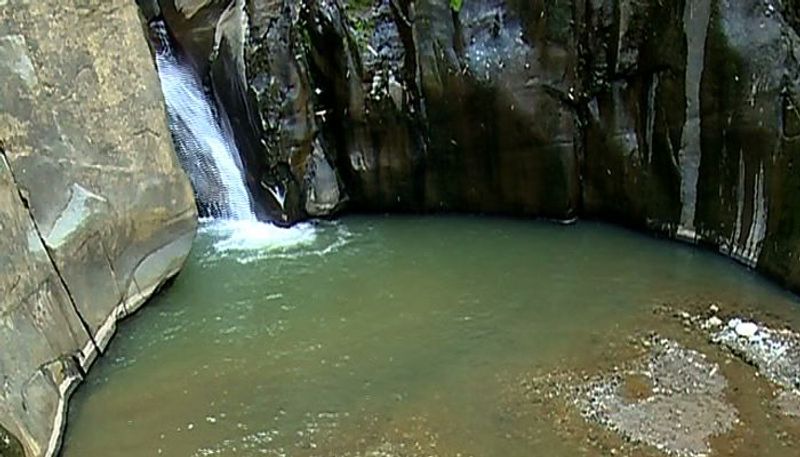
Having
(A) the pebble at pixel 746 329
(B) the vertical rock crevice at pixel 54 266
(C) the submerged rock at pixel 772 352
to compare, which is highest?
(B) the vertical rock crevice at pixel 54 266

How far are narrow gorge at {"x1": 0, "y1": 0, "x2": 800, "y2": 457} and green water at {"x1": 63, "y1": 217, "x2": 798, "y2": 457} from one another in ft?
0.06

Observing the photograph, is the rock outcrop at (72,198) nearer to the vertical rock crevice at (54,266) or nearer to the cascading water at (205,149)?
the vertical rock crevice at (54,266)

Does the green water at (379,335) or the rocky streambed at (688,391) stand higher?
the green water at (379,335)

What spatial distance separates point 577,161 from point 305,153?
6.63 ft

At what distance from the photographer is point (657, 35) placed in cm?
513

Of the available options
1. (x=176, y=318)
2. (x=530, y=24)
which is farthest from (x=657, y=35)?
(x=176, y=318)

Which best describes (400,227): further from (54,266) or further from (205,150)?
(54,266)

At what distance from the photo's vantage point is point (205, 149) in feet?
20.9

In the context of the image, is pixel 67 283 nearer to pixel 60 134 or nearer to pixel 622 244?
pixel 60 134

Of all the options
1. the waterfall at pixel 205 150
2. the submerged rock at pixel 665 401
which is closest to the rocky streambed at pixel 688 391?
the submerged rock at pixel 665 401

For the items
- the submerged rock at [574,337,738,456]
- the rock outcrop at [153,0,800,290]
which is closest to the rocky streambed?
the submerged rock at [574,337,738,456]

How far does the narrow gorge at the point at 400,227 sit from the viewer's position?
3.62 m

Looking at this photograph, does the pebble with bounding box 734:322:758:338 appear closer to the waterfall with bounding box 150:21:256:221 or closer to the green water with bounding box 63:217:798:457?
the green water with bounding box 63:217:798:457

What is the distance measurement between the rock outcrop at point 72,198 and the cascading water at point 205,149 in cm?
126
